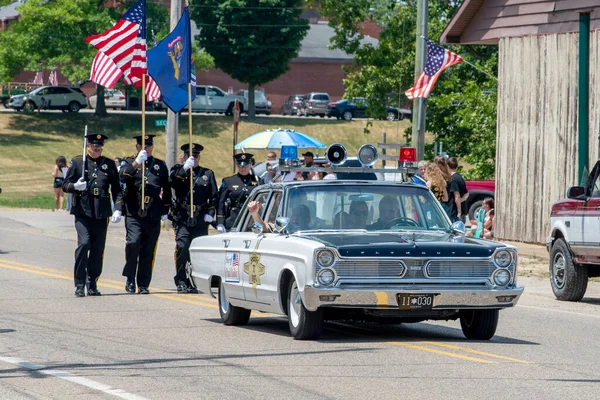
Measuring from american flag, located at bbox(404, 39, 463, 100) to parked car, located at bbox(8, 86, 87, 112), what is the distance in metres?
46.8

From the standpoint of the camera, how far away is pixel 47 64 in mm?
64688

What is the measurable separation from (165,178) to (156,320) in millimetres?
3508

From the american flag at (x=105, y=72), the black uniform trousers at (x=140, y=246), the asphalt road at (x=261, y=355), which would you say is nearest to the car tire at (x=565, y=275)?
the asphalt road at (x=261, y=355)

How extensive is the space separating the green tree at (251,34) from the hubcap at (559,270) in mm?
57660

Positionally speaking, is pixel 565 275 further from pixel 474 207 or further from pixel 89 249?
pixel 474 207

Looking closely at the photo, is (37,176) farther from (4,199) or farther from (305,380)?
(305,380)

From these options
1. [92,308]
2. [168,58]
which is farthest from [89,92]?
[92,308]

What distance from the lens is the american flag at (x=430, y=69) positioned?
24969 millimetres

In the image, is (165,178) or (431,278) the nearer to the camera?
(431,278)

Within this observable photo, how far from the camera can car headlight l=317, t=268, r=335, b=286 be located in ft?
34.2

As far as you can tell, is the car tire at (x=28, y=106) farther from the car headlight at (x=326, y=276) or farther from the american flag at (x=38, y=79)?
the car headlight at (x=326, y=276)

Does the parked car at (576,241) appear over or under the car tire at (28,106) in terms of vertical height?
under

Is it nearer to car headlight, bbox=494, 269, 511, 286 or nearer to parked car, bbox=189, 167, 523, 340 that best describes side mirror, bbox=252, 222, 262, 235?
parked car, bbox=189, 167, 523, 340

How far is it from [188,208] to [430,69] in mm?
11269
